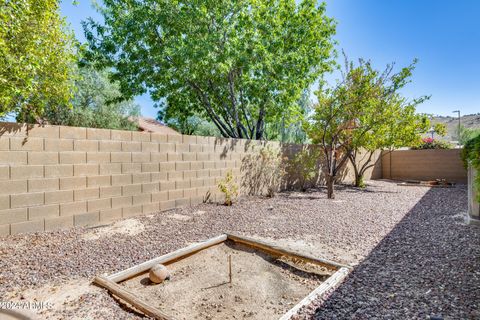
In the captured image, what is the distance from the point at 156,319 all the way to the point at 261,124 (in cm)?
842

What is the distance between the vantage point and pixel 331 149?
27.4ft

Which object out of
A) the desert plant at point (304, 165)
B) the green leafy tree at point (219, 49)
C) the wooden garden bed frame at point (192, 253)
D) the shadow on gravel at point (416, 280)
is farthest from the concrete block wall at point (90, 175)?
the shadow on gravel at point (416, 280)

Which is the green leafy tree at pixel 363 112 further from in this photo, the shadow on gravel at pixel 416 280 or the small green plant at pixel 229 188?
the shadow on gravel at pixel 416 280

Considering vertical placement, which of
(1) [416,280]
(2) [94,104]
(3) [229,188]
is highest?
(2) [94,104]

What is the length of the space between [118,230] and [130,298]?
2227 millimetres

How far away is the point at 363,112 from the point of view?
320 inches

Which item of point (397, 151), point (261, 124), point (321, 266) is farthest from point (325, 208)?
point (397, 151)

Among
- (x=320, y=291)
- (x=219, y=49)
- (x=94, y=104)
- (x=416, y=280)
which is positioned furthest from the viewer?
(x=94, y=104)

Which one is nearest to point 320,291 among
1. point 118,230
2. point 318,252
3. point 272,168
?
point 318,252

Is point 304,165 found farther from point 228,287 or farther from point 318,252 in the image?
Result: point 228,287

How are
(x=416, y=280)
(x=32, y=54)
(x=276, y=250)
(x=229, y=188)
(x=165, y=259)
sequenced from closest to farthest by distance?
(x=416, y=280) < (x=165, y=259) < (x=276, y=250) < (x=32, y=54) < (x=229, y=188)

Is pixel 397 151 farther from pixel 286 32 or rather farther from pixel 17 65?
pixel 17 65

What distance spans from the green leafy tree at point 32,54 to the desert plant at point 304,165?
6369mm

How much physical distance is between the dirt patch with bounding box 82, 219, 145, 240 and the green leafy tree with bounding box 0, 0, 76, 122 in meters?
2.10
